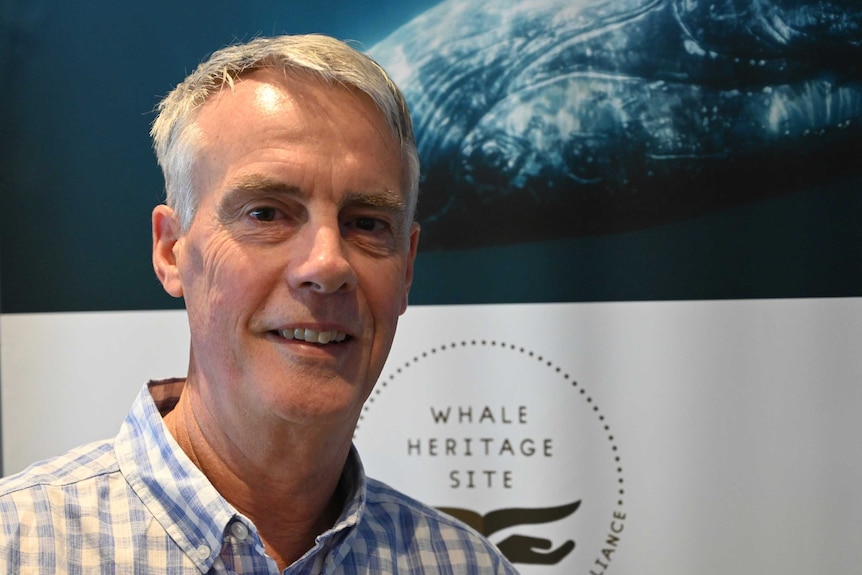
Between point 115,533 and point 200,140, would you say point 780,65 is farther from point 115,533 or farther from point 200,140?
point 115,533

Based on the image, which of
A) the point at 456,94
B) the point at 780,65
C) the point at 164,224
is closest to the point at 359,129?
the point at 164,224

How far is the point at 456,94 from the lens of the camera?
2221 millimetres

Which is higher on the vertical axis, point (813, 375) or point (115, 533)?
point (813, 375)

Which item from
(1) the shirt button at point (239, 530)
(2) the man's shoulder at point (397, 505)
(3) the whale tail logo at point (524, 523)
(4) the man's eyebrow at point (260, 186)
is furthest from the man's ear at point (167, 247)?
(3) the whale tail logo at point (524, 523)

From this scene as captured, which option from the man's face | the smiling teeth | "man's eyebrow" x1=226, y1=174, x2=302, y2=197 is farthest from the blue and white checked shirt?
"man's eyebrow" x1=226, y1=174, x2=302, y2=197

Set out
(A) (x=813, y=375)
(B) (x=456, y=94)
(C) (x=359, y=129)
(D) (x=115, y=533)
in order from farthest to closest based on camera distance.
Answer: (B) (x=456, y=94), (A) (x=813, y=375), (C) (x=359, y=129), (D) (x=115, y=533)

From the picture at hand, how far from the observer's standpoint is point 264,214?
1380 millimetres

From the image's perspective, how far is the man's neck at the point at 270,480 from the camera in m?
1.40

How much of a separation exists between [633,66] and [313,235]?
1.12 meters

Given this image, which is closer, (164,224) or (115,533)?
(115,533)

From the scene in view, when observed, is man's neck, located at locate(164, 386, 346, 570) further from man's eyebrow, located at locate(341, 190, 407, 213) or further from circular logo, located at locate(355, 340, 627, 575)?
circular logo, located at locate(355, 340, 627, 575)

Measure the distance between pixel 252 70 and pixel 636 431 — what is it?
1211mm

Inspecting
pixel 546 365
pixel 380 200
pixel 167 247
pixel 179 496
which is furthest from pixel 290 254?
pixel 546 365

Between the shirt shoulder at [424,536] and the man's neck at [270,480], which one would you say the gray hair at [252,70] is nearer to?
the man's neck at [270,480]
